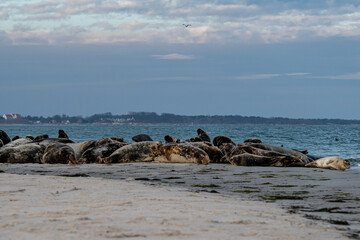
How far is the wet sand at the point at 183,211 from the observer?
3.84 metres

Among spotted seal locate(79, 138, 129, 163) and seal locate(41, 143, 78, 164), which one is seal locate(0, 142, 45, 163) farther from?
spotted seal locate(79, 138, 129, 163)

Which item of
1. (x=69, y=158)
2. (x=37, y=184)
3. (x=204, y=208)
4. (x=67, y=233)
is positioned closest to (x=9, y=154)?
(x=69, y=158)

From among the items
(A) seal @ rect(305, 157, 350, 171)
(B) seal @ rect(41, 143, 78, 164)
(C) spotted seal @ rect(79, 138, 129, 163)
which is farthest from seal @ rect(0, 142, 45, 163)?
(A) seal @ rect(305, 157, 350, 171)

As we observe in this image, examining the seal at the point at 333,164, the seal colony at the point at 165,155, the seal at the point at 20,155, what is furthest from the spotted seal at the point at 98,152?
the seal at the point at 333,164

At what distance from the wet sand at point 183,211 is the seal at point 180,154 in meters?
4.90

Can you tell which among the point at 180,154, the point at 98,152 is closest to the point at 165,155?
the point at 180,154

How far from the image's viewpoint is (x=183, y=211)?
4895 millimetres

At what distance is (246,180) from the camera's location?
9.43 m

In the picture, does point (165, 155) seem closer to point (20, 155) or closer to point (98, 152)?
point (98, 152)

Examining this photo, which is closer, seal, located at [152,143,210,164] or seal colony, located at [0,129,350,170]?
seal colony, located at [0,129,350,170]

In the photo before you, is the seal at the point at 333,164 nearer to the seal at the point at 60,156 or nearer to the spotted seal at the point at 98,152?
the spotted seal at the point at 98,152

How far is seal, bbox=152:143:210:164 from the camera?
14.0 meters

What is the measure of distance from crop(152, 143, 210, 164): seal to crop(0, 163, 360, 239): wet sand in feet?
16.1

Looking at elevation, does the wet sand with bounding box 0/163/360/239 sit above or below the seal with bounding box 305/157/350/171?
above
